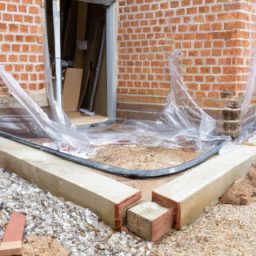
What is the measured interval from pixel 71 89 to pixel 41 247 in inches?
158

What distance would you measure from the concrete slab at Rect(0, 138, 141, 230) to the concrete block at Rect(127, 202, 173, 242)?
0.26ft

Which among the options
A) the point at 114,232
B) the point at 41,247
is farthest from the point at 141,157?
the point at 41,247

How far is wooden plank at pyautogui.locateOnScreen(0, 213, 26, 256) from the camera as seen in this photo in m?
1.76

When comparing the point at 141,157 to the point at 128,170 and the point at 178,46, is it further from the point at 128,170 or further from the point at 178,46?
the point at 178,46

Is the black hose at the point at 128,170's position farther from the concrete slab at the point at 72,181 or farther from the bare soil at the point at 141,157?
the bare soil at the point at 141,157

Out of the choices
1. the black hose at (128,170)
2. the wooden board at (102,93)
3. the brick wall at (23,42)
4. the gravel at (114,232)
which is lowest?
the gravel at (114,232)

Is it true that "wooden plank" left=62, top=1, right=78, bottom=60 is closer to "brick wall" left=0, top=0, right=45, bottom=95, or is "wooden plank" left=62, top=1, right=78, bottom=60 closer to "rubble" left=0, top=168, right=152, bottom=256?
"brick wall" left=0, top=0, right=45, bottom=95

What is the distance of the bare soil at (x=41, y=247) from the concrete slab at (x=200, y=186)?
72 centimetres

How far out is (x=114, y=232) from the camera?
7.00ft

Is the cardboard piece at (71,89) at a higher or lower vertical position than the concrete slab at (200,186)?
higher

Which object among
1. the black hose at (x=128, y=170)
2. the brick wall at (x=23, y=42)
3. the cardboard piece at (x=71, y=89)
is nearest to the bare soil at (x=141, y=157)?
the black hose at (x=128, y=170)

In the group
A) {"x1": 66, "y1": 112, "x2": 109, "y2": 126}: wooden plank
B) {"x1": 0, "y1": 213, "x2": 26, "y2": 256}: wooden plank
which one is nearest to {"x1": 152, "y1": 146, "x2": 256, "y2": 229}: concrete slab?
{"x1": 0, "y1": 213, "x2": 26, "y2": 256}: wooden plank

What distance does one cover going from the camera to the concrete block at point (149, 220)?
2023 millimetres

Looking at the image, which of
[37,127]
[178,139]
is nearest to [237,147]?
[178,139]
